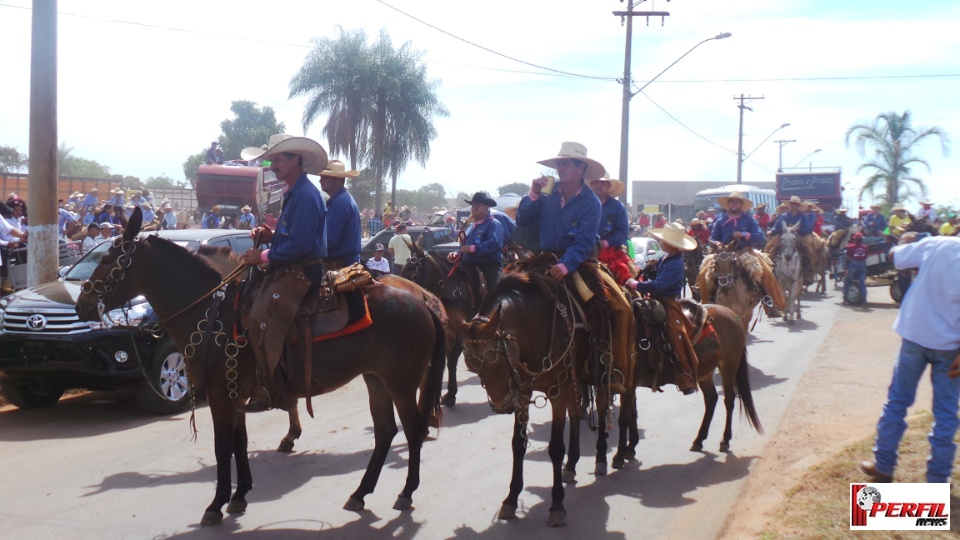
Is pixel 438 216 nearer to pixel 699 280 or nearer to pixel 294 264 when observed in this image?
pixel 699 280

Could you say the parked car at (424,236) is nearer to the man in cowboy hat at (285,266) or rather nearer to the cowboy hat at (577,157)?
the cowboy hat at (577,157)

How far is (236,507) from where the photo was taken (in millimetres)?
6141

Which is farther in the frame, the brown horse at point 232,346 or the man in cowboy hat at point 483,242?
the man in cowboy hat at point 483,242

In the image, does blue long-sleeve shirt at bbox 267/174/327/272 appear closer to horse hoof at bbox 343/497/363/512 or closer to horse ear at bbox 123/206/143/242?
horse ear at bbox 123/206/143/242

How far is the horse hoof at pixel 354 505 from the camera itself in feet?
20.3

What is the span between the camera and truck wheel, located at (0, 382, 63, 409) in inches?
370

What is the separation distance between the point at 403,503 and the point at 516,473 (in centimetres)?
90

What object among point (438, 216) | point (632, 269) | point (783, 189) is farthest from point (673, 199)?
point (632, 269)

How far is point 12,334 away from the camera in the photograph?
28.5ft

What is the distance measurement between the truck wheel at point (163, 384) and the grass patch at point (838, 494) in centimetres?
629

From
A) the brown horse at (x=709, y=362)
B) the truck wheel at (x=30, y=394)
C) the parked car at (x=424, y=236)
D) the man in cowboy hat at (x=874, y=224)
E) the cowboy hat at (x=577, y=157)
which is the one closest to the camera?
the cowboy hat at (x=577, y=157)

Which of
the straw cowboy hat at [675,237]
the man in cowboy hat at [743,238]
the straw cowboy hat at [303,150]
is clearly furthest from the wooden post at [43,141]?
the man in cowboy hat at [743,238]

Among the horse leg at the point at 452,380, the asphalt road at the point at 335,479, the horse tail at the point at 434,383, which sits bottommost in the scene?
the asphalt road at the point at 335,479

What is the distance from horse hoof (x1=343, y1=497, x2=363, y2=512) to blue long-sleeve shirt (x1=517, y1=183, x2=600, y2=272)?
2.37m
